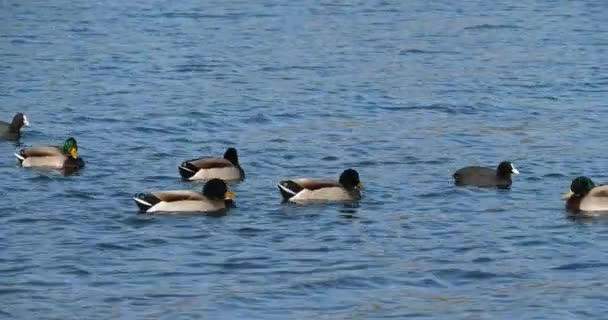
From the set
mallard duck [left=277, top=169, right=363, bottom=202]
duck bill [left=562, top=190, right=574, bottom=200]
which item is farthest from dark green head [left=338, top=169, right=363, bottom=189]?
duck bill [left=562, top=190, right=574, bottom=200]

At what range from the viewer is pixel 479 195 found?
27.7 m

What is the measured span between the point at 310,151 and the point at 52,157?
14.8 feet

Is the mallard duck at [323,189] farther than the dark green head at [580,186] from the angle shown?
Yes

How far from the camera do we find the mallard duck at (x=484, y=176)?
28047 millimetres

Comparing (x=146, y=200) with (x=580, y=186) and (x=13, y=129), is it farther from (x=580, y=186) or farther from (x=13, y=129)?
(x=13, y=129)

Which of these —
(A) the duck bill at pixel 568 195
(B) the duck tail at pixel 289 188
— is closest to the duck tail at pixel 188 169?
(B) the duck tail at pixel 289 188

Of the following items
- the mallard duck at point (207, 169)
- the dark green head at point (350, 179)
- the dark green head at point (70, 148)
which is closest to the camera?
the dark green head at point (350, 179)

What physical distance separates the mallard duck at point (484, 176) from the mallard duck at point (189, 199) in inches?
147

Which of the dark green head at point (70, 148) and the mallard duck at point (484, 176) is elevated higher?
the dark green head at point (70, 148)

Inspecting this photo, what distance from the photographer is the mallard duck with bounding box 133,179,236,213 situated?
84.3 feet

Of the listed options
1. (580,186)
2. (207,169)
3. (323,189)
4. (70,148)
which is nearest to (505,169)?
(580,186)

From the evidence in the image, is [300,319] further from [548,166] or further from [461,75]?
[461,75]

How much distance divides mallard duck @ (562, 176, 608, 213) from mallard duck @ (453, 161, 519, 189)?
76.2 inches

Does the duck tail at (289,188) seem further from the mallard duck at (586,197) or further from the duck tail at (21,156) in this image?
the duck tail at (21,156)
